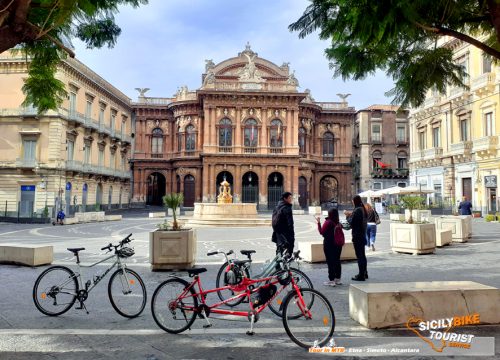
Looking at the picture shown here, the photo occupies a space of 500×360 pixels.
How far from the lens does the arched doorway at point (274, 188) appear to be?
41.7 m

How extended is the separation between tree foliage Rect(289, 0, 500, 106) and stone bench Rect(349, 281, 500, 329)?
9.55ft

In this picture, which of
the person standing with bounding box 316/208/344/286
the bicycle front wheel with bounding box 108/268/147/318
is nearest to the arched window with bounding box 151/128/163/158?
the person standing with bounding box 316/208/344/286

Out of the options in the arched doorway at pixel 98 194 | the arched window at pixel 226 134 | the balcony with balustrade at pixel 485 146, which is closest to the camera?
the balcony with balustrade at pixel 485 146

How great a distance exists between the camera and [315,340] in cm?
456

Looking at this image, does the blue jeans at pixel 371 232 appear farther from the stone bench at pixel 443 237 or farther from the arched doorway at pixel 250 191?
the arched doorway at pixel 250 191

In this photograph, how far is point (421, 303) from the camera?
498cm

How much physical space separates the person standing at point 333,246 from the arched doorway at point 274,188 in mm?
33180

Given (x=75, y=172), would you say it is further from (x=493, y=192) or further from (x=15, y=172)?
(x=493, y=192)

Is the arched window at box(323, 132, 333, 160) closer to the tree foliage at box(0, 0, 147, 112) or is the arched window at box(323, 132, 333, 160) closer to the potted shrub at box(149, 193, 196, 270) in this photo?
the potted shrub at box(149, 193, 196, 270)

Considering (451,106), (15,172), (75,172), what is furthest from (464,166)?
(15,172)

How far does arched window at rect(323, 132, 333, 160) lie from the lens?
4855cm

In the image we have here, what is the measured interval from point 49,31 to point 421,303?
6.32 m

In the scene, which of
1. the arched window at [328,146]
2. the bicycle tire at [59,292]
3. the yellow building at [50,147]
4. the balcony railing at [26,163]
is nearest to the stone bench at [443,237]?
the bicycle tire at [59,292]

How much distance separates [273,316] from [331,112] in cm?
4514
